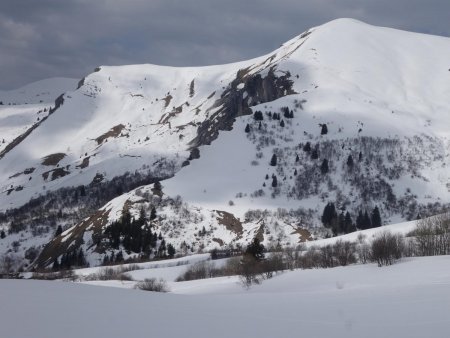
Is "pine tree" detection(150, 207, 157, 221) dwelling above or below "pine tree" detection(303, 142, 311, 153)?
below

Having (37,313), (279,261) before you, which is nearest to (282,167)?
(279,261)

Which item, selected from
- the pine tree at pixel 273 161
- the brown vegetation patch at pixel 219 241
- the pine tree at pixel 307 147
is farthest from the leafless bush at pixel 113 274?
the pine tree at pixel 307 147

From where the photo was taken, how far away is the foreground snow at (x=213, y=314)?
16.0m

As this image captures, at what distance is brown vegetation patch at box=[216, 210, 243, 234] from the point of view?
392ft

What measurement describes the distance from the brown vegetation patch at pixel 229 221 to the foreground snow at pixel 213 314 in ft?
303

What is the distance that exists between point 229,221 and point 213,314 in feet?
338

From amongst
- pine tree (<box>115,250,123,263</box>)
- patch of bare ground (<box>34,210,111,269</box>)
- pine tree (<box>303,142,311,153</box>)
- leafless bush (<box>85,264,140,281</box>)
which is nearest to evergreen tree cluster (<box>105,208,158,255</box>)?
pine tree (<box>115,250,123,263</box>)

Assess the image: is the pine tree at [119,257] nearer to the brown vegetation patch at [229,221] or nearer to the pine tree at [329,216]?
the brown vegetation patch at [229,221]

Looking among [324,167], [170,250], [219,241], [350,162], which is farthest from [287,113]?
[170,250]

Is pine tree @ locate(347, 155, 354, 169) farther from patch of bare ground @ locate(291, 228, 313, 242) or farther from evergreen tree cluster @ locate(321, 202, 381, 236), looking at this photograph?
patch of bare ground @ locate(291, 228, 313, 242)

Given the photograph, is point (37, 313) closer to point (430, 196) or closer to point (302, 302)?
point (302, 302)

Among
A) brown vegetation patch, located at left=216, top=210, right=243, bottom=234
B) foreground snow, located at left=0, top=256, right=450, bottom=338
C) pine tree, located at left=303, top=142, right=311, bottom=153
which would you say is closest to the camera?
foreground snow, located at left=0, top=256, right=450, bottom=338

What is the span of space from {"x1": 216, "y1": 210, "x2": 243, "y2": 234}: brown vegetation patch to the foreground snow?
92.3 metres

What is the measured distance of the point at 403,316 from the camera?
771 inches
